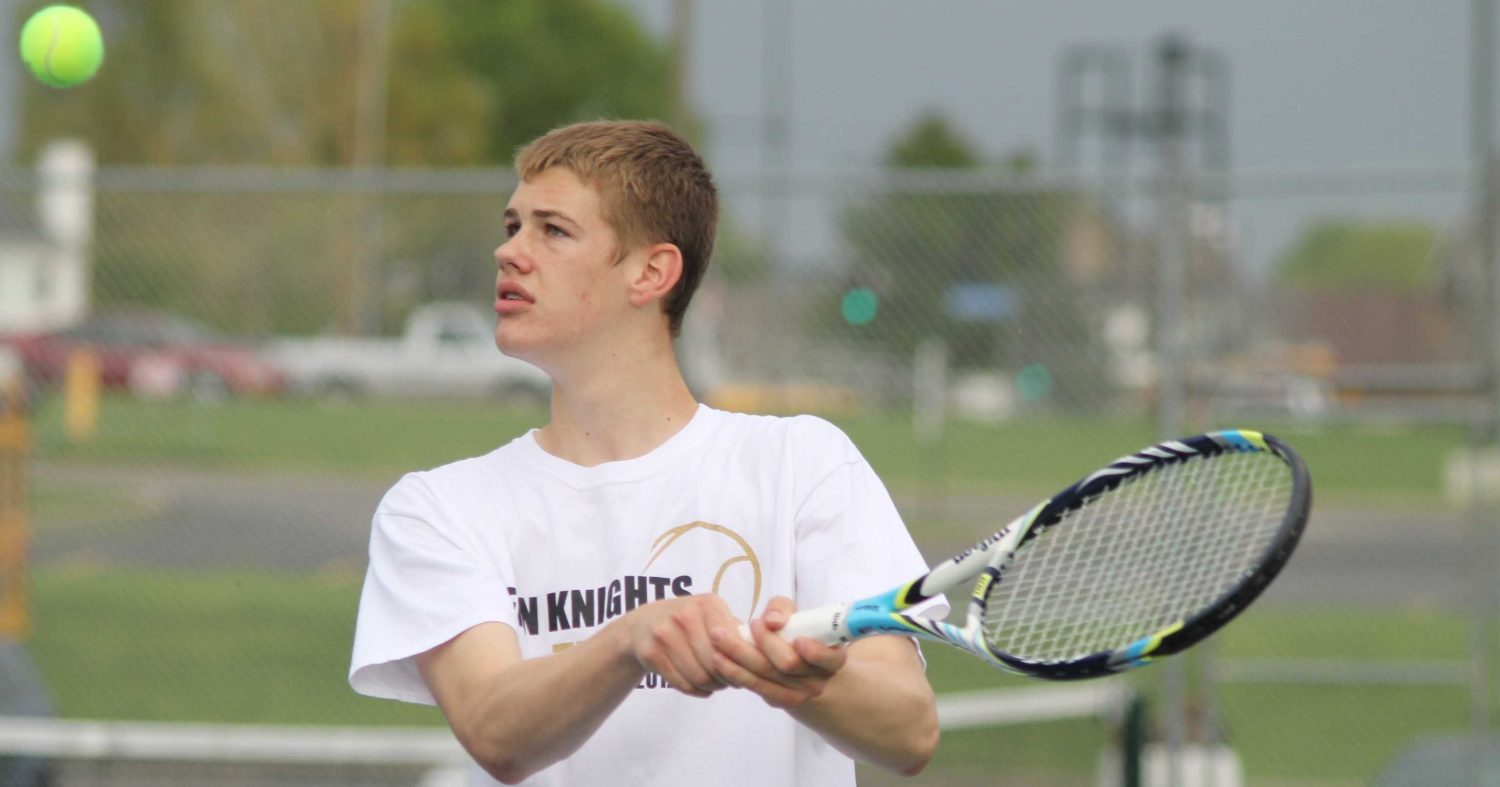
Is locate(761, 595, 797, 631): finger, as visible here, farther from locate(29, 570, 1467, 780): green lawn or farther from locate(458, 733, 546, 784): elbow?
locate(29, 570, 1467, 780): green lawn

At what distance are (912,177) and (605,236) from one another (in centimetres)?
436

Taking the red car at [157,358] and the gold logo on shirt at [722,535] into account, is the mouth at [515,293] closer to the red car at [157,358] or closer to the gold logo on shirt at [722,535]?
the gold logo on shirt at [722,535]

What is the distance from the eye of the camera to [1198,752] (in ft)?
21.2

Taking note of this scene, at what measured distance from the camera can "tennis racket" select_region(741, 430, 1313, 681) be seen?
2.33 meters

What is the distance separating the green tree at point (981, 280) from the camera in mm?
7176

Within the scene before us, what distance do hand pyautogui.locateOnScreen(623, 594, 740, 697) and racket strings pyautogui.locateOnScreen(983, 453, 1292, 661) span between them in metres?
0.53

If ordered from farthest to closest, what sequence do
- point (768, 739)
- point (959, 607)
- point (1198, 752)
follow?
point (959, 607), point (1198, 752), point (768, 739)

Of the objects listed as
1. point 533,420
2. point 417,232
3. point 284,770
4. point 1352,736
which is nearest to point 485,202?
point 417,232

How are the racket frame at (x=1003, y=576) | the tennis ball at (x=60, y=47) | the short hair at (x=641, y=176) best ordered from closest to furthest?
1. the racket frame at (x=1003, y=576)
2. the short hair at (x=641, y=176)
3. the tennis ball at (x=60, y=47)

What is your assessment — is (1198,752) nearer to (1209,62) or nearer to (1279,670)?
(1279,670)

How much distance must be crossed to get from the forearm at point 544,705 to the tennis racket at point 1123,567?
0.59 ft

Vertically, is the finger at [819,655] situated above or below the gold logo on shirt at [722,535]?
below

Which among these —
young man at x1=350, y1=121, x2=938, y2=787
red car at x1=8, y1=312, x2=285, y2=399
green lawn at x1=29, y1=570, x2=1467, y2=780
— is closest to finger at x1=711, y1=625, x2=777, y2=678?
young man at x1=350, y1=121, x2=938, y2=787

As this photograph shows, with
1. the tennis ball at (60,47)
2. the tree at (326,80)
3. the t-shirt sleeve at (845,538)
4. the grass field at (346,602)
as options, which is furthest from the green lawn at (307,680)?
the tree at (326,80)
